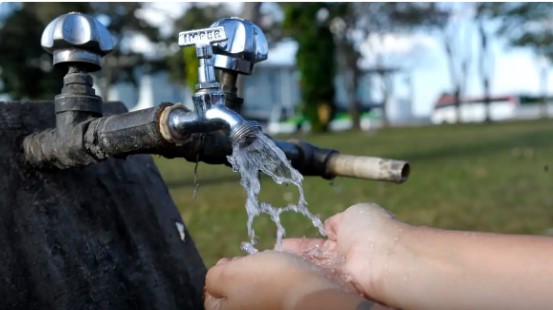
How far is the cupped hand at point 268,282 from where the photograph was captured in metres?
0.80

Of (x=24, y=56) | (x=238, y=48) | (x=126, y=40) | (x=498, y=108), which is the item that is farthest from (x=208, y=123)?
(x=498, y=108)

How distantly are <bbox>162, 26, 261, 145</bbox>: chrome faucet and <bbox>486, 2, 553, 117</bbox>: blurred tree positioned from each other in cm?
2940

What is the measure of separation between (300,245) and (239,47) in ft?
0.95

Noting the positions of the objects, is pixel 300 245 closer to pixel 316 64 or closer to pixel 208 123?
pixel 208 123

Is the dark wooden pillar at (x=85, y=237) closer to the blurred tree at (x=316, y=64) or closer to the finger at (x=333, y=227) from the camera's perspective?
the finger at (x=333, y=227)

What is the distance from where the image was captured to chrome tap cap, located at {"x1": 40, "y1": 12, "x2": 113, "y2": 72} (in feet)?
3.42

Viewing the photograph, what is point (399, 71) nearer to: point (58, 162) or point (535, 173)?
point (535, 173)

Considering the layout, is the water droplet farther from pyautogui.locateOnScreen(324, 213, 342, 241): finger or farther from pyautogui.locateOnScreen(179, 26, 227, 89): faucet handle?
pyautogui.locateOnScreen(179, 26, 227, 89): faucet handle

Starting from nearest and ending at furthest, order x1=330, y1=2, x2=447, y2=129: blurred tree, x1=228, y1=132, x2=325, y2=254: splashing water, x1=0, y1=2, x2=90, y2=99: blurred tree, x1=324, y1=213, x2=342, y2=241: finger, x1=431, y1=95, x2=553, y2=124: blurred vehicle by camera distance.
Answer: x1=228, y1=132, x2=325, y2=254: splashing water
x1=324, y1=213, x2=342, y2=241: finger
x1=0, y1=2, x2=90, y2=99: blurred tree
x1=330, y1=2, x2=447, y2=129: blurred tree
x1=431, y1=95, x2=553, y2=124: blurred vehicle

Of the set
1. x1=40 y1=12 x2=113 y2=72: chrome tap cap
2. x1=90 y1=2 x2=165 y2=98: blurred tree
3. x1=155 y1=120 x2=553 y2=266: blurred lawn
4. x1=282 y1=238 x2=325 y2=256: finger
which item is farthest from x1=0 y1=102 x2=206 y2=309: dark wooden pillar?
x1=90 y1=2 x2=165 y2=98: blurred tree

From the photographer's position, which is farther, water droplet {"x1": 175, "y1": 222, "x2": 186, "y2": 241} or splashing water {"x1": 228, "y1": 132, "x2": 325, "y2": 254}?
water droplet {"x1": 175, "y1": 222, "x2": 186, "y2": 241}

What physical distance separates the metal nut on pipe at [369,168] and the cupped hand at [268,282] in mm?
447

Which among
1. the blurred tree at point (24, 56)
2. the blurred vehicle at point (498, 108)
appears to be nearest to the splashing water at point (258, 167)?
the blurred tree at point (24, 56)

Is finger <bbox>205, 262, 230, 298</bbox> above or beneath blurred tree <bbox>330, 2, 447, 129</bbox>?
beneath
